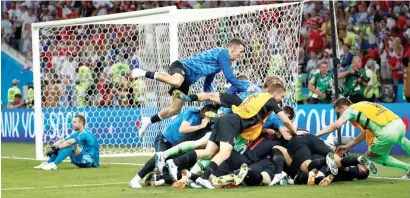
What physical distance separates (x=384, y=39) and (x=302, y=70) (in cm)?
229

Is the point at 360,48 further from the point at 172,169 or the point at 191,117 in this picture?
the point at 172,169

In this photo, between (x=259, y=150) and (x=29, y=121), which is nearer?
(x=259, y=150)

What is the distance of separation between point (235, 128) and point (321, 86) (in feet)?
30.9

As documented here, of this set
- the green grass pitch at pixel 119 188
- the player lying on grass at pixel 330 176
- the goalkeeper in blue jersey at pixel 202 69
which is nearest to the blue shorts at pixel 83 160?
the green grass pitch at pixel 119 188

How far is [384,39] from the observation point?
22.3 metres

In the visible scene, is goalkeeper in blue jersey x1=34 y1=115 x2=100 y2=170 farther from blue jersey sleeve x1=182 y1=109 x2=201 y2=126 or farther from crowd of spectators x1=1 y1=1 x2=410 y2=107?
crowd of spectators x1=1 y1=1 x2=410 y2=107

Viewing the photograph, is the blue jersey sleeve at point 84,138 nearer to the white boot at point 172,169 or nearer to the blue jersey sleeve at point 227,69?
the blue jersey sleeve at point 227,69

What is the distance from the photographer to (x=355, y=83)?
20344mm

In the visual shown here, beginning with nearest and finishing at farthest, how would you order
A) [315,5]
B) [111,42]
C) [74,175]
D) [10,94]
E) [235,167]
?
[235,167] → [74,175] → [111,42] → [315,5] → [10,94]

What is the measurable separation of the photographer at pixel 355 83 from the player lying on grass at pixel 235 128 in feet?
27.8

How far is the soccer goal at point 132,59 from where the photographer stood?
1709 centimetres

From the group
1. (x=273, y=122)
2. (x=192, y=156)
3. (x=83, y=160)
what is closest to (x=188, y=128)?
(x=192, y=156)

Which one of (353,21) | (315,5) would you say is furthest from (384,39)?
(315,5)

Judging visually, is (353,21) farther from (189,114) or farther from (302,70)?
(189,114)
